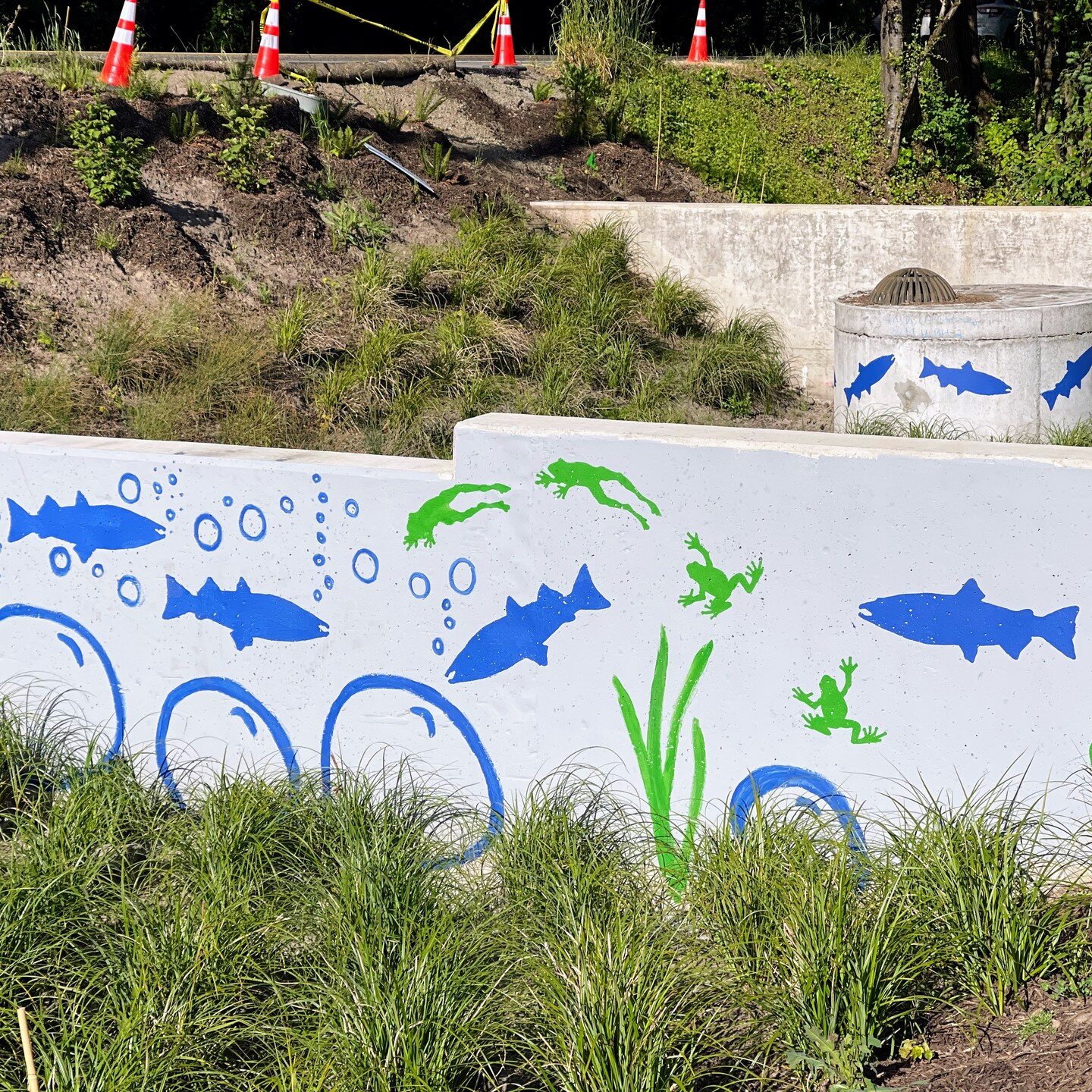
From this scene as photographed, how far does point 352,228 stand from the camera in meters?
10.1

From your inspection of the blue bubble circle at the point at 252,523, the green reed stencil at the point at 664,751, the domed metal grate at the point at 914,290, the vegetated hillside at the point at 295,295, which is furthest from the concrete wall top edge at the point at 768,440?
the domed metal grate at the point at 914,290

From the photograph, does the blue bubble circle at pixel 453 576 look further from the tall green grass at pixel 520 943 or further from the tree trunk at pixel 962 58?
the tree trunk at pixel 962 58

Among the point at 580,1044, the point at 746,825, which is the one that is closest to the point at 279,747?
the point at 746,825

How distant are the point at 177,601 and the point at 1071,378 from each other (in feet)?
18.6

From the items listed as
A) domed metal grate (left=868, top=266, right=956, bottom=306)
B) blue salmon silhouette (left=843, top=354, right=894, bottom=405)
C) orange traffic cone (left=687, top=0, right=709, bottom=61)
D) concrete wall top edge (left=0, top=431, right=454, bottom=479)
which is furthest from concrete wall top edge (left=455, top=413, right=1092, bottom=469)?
orange traffic cone (left=687, top=0, right=709, bottom=61)

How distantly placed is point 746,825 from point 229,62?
10002 millimetres

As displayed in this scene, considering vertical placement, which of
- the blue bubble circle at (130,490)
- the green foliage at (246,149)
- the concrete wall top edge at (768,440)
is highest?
the green foliage at (246,149)

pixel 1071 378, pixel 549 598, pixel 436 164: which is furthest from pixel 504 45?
pixel 549 598

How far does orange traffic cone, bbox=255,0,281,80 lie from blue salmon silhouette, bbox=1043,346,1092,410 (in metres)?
7.62

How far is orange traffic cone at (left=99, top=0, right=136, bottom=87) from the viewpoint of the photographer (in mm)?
10367

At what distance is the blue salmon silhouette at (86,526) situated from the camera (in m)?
4.57

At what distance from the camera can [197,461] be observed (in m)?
4.43

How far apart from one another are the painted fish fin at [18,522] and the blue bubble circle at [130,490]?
16.8 inches

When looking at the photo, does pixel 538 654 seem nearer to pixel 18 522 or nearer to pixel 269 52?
pixel 18 522
